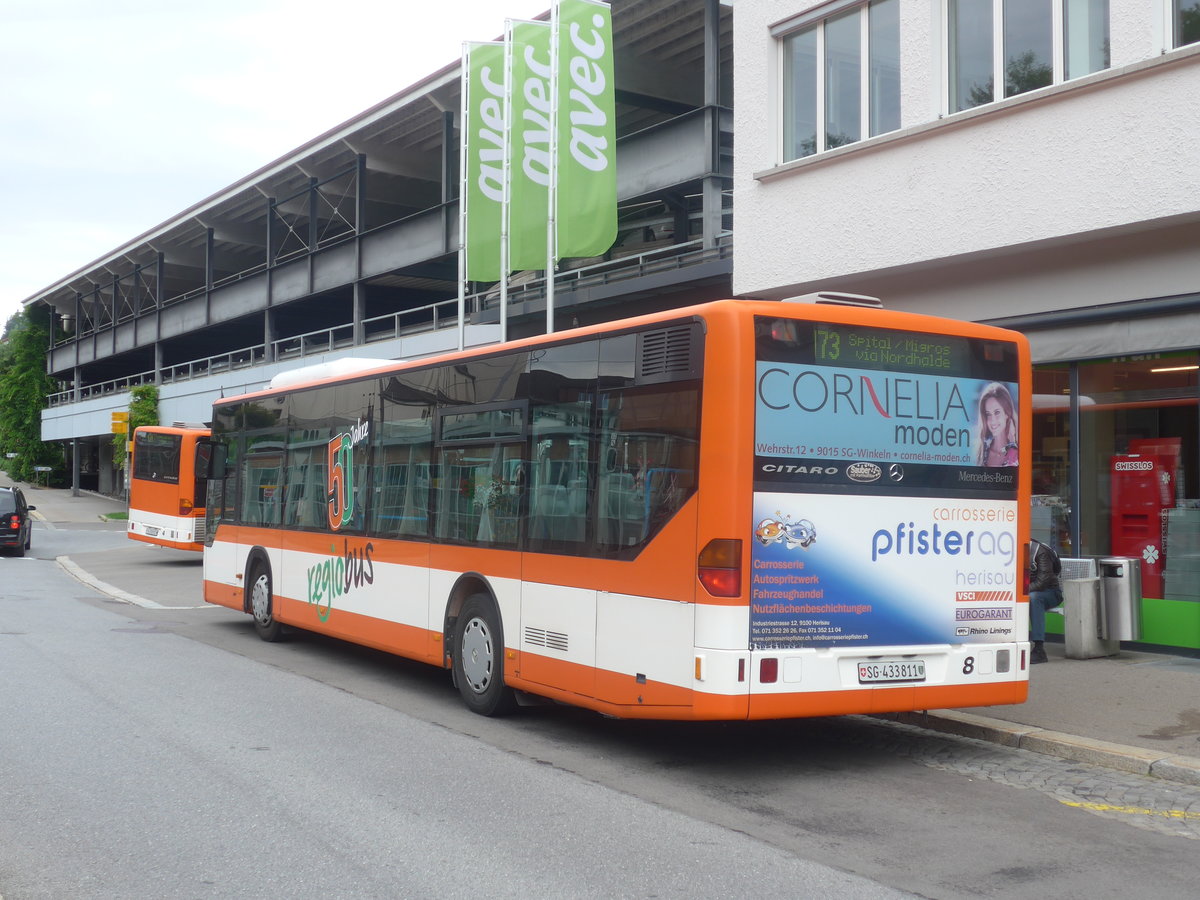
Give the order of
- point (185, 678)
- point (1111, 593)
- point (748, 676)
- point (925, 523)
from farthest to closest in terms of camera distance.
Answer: point (1111, 593) → point (185, 678) → point (925, 523) → point (748, 676)

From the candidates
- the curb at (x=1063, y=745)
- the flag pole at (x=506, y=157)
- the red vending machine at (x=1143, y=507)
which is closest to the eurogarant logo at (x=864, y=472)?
the curb at (x=1063, y=745)

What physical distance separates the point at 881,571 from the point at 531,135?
14039mm

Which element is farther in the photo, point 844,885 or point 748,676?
point 748,676

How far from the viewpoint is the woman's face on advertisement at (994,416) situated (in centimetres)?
793

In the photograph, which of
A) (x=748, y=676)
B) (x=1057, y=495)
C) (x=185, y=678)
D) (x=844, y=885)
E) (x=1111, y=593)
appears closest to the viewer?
(x=844, y=885)

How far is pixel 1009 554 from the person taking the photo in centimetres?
798

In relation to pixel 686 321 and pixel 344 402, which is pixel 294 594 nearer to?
pixel 344 402

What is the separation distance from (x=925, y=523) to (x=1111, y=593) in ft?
16.9

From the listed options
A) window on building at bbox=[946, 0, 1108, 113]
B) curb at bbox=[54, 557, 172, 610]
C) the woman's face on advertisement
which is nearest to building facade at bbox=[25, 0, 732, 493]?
window on building at bbox=[946, 0, 1108, 113]

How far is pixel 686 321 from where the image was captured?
729cm

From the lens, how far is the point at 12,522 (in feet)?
101

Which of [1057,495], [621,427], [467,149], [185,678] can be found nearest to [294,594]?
[185,678]

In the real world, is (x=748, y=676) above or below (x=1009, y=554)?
below

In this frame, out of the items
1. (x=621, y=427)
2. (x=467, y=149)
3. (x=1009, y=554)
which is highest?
(x=467, y=149)
